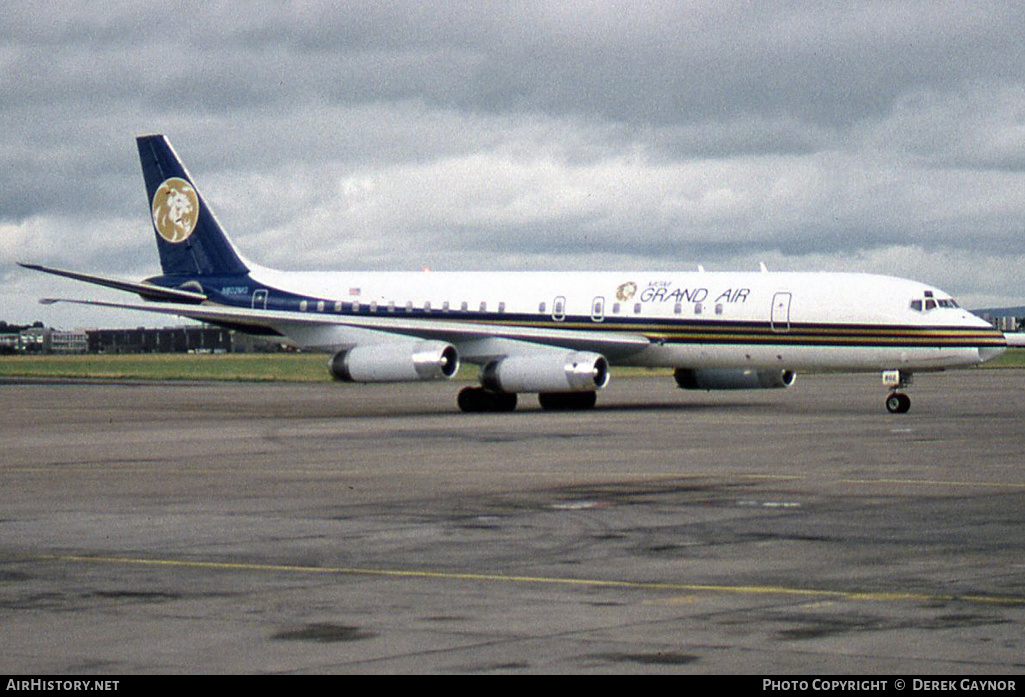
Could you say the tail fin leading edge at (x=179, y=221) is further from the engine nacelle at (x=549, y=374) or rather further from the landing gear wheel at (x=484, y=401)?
the engine nacelle at (x=549, y=374)

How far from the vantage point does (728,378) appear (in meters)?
49.0

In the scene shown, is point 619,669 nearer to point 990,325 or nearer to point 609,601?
point 609,601

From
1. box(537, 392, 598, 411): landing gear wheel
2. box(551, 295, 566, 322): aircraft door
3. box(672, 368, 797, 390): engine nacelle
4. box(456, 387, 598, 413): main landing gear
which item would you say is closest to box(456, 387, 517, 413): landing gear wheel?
box(456, 387, 598, 413): main landing gear

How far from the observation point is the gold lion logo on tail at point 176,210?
177 ft

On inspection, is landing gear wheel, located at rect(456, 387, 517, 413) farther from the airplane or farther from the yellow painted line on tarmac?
the yellow painted line on tarmac

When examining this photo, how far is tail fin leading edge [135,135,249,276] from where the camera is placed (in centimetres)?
5319

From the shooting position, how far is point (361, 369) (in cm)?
4584

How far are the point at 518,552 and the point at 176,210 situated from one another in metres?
40.1

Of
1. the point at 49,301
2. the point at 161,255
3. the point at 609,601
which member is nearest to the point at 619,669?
the point at 609,601

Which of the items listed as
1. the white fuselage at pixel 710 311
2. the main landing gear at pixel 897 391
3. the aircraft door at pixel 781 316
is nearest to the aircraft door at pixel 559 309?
the white fuselage at pixel 710 311

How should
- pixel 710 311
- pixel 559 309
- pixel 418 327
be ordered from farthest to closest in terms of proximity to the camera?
1. pixel 559 309
2. pixel 418 327
3. pixel 710 311

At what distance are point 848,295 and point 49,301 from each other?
23.0 meters

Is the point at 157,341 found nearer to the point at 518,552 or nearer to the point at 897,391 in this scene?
the point at 897,391

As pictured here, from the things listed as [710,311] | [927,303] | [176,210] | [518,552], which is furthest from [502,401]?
[518,552]
